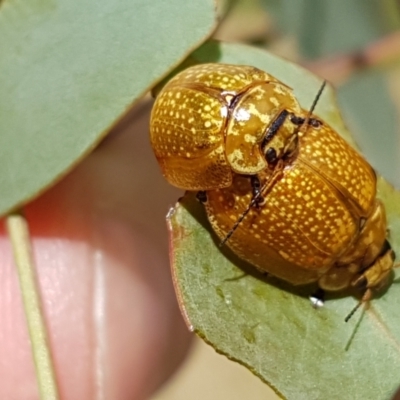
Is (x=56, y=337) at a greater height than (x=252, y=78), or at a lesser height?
lesser

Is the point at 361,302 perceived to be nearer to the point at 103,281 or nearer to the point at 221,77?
the point at 221,77

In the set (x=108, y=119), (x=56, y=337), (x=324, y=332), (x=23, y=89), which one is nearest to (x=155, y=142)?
(x=108, y=119)

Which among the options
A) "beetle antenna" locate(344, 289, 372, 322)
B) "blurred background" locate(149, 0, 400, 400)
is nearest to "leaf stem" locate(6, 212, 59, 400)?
"beetle antenna" locate(344, 289, 372, 322)

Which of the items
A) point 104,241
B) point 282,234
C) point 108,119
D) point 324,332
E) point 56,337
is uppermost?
point 108,119

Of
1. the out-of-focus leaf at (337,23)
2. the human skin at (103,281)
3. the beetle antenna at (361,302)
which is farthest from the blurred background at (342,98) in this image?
the beetle antenna at (361,302)

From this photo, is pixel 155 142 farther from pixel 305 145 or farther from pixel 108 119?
pixel 305 145

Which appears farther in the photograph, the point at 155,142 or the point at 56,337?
the point at 56,337

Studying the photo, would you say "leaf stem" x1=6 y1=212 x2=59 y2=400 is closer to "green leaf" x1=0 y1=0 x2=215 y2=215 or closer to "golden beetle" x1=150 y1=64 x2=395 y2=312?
"green leaf" x1=0 y1=0 x2=215 y2=215
